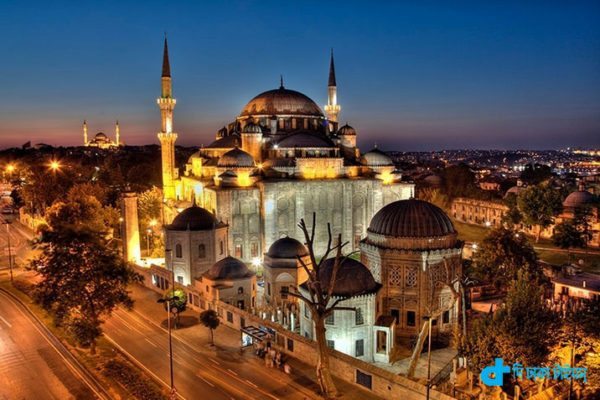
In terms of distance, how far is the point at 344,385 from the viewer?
24.2 meters

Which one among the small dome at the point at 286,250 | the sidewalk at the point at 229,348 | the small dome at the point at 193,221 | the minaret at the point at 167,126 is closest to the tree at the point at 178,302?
the sidewalk at the point at 229,348

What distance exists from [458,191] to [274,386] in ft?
279

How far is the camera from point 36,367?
86.4 feet

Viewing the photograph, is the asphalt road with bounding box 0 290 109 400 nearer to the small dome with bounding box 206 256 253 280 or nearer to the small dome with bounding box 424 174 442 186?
the small dome with bounding box 206 256 253 280

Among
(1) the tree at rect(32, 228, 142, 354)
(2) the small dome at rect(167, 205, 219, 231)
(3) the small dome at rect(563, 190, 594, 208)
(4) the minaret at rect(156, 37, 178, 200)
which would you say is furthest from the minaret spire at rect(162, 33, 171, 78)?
(3) the small dome at rect(563, 190, 594, 208)

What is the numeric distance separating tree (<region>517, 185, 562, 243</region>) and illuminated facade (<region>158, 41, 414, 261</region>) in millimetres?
19175

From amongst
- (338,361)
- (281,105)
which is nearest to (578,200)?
(281,105)

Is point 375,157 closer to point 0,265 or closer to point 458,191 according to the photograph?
point 0,265

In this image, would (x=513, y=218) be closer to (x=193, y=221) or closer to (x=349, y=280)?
(x=193, y=221)

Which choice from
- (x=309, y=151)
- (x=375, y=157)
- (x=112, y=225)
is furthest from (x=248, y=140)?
(x=112, y=225)

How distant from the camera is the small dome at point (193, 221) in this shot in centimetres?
4147

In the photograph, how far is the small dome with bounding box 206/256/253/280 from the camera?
3525cm

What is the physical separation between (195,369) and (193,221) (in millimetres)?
17405

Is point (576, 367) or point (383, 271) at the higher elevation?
point (383, 271)
